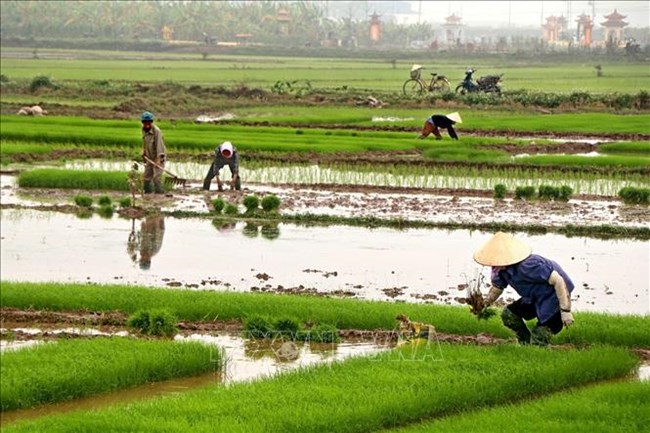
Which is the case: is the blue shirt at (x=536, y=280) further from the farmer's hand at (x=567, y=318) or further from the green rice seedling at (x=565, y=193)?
the green rice seedling at (x=565, y=193)

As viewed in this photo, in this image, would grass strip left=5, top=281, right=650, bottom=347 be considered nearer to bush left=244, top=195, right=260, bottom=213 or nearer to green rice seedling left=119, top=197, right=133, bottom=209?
bush left=244, top=195, right=260, bottom=213

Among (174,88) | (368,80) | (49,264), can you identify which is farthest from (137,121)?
(368,80)

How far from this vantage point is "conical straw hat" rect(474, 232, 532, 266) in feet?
25.0

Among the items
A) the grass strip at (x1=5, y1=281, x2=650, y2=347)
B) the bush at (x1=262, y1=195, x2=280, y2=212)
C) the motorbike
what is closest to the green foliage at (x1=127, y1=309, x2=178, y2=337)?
the grass strip at (x1=5, y1=281, x2=650, y2=347)

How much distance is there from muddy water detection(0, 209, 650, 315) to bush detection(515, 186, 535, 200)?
7.56ft

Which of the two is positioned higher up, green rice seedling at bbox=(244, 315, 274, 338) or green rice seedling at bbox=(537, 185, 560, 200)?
green rice seedling at bbox=(537, 185, 560, 200)

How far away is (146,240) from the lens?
1368 centimetres

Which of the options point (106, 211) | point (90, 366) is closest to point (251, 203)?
point (106, 211)

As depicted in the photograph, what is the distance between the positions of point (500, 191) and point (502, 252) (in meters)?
8.61

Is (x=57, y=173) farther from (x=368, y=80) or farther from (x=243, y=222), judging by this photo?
(x=368, y=80)

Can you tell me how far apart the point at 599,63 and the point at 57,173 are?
738 inches

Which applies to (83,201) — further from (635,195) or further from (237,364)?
(237,364)

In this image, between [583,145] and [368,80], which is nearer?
[583,145]

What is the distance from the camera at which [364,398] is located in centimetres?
707
